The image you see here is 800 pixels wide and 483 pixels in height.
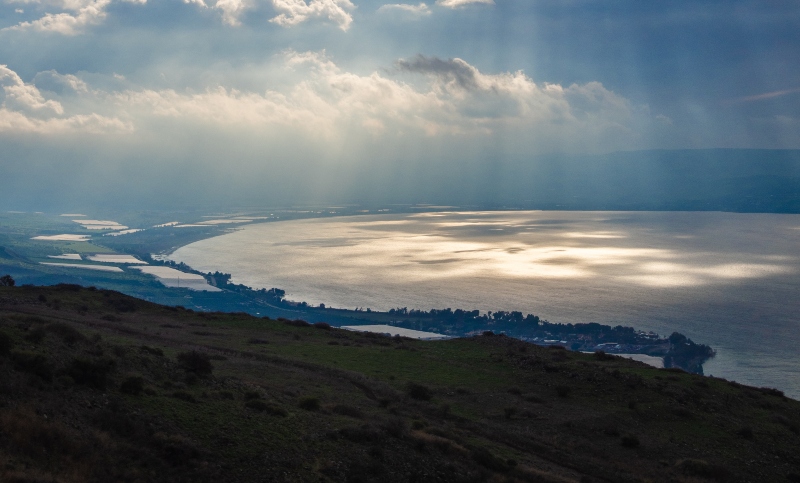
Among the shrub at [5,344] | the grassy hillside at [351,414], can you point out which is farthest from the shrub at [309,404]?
the shrub at [5,344]

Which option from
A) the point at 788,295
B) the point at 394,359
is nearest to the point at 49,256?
the point at 394,359

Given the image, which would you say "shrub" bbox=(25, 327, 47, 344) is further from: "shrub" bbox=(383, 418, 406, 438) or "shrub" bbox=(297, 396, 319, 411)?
"shrub" bbox=(383, 418, 406, 438)

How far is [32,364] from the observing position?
15.2 metres

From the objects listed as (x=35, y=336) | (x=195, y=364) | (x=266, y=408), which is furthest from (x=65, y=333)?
(x=266, y=408)

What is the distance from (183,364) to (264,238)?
182665 millimetres

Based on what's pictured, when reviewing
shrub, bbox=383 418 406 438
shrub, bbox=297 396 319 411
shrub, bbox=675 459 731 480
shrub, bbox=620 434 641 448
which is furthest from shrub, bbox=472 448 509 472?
shrub, bbox=675 459 731 480

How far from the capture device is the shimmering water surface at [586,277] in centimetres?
7288

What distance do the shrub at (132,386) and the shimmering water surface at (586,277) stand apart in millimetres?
49534

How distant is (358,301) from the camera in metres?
98.9

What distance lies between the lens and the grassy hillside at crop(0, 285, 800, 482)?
529 inches

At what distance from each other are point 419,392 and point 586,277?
10135 centimetres

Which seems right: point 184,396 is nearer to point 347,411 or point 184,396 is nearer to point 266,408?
point 266,408

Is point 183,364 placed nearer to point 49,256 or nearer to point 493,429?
point 493,429

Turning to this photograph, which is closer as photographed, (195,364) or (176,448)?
(176,448)
